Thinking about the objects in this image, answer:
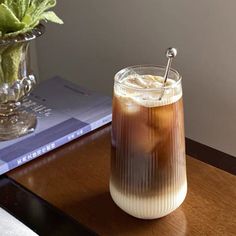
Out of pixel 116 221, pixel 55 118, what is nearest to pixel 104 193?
pixel 116 221

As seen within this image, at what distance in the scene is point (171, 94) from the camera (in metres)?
0.57

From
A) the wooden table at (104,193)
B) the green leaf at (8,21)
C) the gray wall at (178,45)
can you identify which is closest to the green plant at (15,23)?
the green leaf at (8,21)

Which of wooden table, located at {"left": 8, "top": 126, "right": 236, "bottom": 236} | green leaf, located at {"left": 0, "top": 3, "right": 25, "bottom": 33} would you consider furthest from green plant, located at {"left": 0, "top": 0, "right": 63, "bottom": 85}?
wooden table, located at {"left": 8, "top": 126, "right": 236, "bottom": 236}

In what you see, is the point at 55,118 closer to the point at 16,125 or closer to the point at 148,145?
the point at 16,125

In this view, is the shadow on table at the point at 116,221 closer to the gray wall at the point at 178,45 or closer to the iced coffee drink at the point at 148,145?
the iced coffee drink at the point at 148,145

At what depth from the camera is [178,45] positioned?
1006mm

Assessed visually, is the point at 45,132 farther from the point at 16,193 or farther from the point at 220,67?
the point at 220,67

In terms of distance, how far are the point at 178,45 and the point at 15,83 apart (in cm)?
38

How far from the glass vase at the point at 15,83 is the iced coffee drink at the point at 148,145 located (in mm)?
178

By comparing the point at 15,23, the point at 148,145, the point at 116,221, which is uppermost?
the point at 15,23

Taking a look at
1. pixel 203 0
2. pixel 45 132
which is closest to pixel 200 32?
pixel 203 0

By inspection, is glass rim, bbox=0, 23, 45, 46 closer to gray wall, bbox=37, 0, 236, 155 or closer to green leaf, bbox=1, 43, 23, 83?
green leaf, bbox=1, 43, 23, 83

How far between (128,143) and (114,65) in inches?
23.6

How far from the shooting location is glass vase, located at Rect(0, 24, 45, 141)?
27.9 inches
